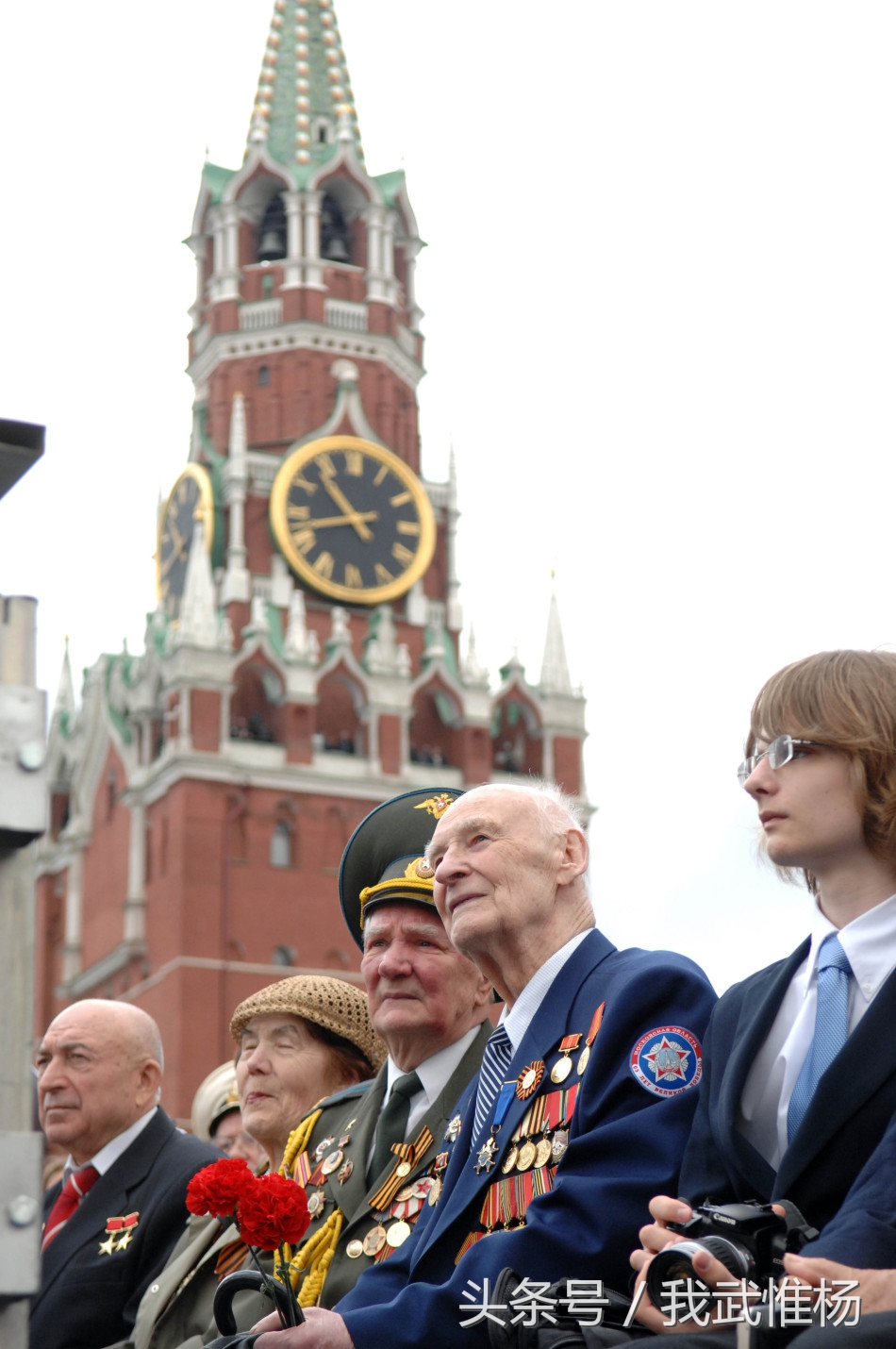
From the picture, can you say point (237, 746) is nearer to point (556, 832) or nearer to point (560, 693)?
point (560, 693)

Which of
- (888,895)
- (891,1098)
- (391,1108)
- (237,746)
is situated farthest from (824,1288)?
(237,746)

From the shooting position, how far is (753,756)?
13.1ft

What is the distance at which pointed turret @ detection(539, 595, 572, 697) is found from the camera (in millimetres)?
43875

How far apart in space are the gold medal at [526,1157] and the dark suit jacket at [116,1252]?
1.83 m

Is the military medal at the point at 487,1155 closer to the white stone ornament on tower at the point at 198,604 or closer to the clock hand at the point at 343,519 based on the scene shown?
the white stone ornament on tower at the point at 198,604

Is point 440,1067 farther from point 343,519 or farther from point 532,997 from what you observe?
point 343,519

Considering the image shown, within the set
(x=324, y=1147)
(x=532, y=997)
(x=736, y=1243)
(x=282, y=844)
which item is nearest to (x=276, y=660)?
(x=282, y=844)

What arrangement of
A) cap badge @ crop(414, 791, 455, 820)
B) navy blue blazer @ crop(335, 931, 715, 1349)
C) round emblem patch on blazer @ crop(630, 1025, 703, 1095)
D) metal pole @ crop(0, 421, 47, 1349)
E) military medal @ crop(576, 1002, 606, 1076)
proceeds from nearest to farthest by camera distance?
metal pole @ crop(0, 421, 47, 1349) → navy blue blazer @ crop(335, 931, 715, 1349) → round emblem patch on blazer @ crop(630, 1025, 703, 1095) → military medal @ crop(576, 1002, 606, 1076) → cap badge @ crop(414, 791, 455, 820)

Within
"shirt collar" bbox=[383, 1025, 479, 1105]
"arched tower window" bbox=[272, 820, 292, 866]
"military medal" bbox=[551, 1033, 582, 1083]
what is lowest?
"shirt collar" bbox=[383, 1025, 479, 1105]

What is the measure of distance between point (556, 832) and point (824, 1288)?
1.45m

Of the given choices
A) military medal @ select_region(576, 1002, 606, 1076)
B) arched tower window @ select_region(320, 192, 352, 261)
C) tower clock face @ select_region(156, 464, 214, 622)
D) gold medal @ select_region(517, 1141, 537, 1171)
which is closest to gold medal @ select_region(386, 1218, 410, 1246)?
gold medal @ select_region(517, 1141, 537, 1171)

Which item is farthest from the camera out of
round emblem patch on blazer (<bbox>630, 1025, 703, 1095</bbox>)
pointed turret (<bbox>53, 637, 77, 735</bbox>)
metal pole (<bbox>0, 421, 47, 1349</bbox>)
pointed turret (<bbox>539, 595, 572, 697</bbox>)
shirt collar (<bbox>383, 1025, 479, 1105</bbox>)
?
pointed turret (<bbox>53, 637, 77, 735</bbox>)

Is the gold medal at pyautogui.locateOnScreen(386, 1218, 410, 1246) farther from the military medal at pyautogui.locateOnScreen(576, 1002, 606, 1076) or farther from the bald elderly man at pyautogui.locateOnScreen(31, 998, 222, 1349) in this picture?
Answer: the bald elderly man at pyautogui.locateOnScreen(31, 998, 222, 1349)

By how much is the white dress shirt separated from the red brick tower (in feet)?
115
